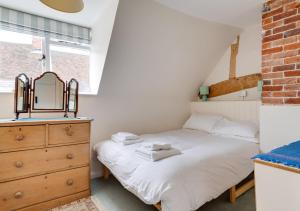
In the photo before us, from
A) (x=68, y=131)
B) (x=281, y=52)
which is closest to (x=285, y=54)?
(x=281, y=52)

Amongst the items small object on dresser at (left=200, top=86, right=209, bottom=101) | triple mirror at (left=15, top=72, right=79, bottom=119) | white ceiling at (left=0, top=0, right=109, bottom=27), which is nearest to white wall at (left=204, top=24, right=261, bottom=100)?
small object on dresser at (left=200, top=86, right=209, bottom=101)

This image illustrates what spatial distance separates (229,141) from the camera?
2428 millimetres

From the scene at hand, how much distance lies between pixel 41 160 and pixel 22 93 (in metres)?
0.76

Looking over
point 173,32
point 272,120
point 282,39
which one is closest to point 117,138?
point 173,32

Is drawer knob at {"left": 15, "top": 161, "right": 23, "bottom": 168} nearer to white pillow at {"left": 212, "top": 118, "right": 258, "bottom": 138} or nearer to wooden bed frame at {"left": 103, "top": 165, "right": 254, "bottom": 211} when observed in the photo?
wooden bed frame at {"left": 103, "top": 165, "right": 254, "bottom": 211}

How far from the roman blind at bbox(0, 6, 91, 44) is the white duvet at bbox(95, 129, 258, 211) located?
1519 millimetres

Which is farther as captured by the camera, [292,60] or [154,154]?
[292,60]

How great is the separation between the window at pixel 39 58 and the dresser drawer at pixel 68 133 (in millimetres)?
808

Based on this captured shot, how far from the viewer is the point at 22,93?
6.56 feet

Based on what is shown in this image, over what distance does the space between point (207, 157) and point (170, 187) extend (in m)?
0.61

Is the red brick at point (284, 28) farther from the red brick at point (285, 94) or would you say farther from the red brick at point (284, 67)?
the red brick at point (285, 94)

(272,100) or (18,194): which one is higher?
(272,100)

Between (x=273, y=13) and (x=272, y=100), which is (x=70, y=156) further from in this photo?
(x=273, y=13)

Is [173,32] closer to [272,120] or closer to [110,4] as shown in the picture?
[110,4]
